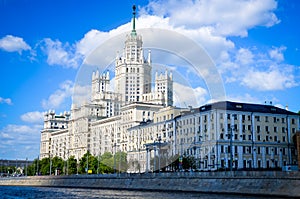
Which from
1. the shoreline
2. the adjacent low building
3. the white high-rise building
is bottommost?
the shoreline

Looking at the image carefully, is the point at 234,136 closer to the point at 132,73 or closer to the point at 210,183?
the point at 210,183

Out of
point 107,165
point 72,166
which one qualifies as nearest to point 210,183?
point 107,165

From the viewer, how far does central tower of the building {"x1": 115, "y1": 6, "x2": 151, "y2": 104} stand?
15000cm

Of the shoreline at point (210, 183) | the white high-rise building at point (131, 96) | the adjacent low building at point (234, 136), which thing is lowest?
the shoreline at point (210, 183)

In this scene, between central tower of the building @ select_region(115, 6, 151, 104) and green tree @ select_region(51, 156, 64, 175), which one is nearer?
central tower of the building @ select_region(115, 6, 151, 104)

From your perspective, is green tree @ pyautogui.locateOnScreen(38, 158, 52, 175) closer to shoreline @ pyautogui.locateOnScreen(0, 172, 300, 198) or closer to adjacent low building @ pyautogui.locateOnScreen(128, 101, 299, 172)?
adjacent low building @ pyautogui.locateOnScreen(128, 101, 299, 172)

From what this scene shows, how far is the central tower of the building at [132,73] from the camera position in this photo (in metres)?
150

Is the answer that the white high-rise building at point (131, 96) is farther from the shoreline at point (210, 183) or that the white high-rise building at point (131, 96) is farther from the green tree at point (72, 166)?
the shoreline at point (210, 183)

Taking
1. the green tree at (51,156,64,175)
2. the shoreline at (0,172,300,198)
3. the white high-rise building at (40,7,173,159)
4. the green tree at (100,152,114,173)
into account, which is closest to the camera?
the shoreline at (0,172,300,198)

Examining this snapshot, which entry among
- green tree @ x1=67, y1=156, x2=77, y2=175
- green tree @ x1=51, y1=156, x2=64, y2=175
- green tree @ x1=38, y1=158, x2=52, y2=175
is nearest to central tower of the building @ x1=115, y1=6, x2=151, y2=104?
green tree @ x1=67, y1=156, x2=77, y2=175

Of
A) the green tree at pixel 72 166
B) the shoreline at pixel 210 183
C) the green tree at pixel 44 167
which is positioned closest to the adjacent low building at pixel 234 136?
the shoreline at pixel 210 183

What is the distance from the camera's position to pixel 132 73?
159m

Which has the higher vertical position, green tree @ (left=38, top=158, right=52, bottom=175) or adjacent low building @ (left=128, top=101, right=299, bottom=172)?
adjacent low building @ (left=128, top=101, right=299, bottom=172)

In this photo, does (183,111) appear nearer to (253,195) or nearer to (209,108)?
(209,108)
